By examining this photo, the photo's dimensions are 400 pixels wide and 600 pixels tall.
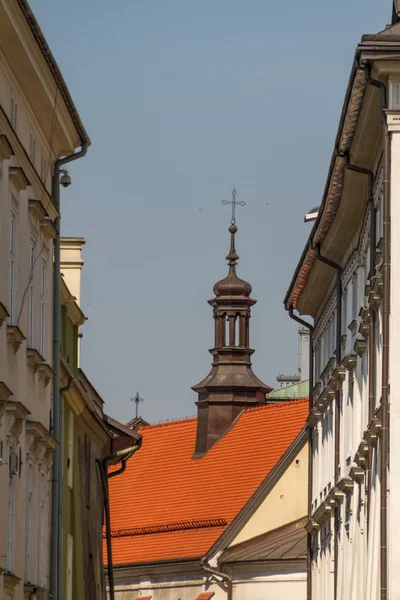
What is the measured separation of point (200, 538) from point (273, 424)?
6.84 meters

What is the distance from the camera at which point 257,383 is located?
275 feet

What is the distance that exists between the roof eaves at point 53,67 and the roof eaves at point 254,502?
33.5m

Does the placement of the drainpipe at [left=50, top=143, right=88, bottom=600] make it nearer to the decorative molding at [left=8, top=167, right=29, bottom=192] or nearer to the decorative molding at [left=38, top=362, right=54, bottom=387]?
A: the decorative molding at [left=38, top=362, right=54, bottom=387]

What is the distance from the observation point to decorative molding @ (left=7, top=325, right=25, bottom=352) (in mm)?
23234

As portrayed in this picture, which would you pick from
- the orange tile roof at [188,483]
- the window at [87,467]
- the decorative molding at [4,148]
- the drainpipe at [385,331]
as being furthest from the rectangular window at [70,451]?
the orange tile roof at [188,483]

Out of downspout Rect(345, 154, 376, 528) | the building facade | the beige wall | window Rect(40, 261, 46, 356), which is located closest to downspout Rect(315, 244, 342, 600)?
the building facade

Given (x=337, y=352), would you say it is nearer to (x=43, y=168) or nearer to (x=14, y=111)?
(x=43, y=168)

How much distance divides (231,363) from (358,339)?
172 feet

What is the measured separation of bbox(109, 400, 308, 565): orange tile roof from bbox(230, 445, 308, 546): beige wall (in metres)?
3.56

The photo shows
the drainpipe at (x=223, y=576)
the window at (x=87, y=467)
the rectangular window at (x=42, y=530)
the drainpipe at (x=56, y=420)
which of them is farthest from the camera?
the drainpipe at (x=223, y=576)

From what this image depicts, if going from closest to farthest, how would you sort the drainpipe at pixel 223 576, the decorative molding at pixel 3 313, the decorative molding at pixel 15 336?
1. the decorative molding at pixel 3 313
2. the decorative molding at pixel 15 336
3. the drainpipe at pixel 223 576

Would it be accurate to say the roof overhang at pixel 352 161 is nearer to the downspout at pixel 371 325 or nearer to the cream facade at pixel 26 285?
the downspout at pixel 371 325

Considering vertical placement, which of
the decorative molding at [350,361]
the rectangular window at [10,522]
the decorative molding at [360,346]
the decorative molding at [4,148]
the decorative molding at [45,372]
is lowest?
the rectangular window at [10,522]

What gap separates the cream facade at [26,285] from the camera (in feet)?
75.0
